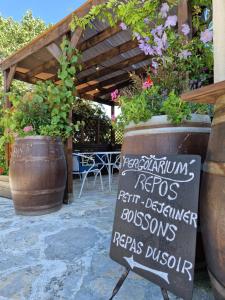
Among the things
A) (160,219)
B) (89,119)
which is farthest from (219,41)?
(89,119)

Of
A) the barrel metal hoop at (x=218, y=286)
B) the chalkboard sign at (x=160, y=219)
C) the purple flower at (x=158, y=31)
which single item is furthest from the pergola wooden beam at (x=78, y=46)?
the barrel metal hoop at (x=218, y=286)

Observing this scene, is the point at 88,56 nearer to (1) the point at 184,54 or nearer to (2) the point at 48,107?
(2) the point at 48,107

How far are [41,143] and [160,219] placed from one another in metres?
1.96

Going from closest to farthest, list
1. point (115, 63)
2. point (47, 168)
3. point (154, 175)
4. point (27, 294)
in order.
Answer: point (154, 175) < point (27, 294) < point (47, 168) < point (115, 63)

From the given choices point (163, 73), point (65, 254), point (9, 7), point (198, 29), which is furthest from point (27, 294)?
point (9, 7)

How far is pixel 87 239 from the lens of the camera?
1.96 meters

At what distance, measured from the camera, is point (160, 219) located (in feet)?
3.33

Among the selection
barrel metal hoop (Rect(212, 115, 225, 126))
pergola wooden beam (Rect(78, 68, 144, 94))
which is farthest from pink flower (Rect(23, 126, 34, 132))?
pergola wooden beam (Rect(78, 68, 144, 94))

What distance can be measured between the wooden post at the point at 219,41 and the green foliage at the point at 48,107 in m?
2.09

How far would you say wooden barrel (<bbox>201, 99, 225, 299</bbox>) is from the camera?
2.72 ft

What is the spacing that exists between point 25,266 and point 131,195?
35.6 inches

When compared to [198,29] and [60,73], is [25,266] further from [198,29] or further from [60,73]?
[60,73]

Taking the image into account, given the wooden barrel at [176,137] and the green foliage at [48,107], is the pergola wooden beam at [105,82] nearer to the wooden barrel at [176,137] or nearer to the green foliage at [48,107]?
the green foliage at [48,107]

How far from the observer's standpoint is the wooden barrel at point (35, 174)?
104 inches
